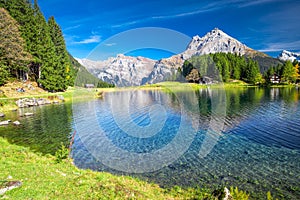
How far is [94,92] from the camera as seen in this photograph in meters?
85.2

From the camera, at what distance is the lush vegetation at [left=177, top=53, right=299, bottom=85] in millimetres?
120200

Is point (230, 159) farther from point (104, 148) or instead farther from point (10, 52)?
point (10, 52)

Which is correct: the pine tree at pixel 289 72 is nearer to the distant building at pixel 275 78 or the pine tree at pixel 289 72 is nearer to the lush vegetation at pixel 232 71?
the lush vegetation at pixel 232 71

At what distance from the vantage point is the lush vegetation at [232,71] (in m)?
120

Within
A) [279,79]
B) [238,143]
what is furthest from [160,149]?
[279,79]

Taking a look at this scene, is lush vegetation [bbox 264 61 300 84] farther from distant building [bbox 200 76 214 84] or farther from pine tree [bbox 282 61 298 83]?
distant building [bbox 200 76 214 84]

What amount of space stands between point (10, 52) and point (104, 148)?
1818 inches

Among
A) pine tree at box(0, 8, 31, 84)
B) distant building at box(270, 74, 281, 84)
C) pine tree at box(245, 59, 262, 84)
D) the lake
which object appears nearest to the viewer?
the lake

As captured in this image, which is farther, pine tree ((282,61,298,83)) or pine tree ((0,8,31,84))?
pine tree ((282,61,298,83))

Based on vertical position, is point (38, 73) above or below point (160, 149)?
above

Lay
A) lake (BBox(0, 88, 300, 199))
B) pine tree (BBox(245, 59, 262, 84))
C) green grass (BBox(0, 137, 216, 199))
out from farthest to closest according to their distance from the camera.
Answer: pine tree (BBox(245, 59, 262, 84)), lake (BBox(0, 88, 300, 199)), green grass (BBox(0, 137, 216, 199))

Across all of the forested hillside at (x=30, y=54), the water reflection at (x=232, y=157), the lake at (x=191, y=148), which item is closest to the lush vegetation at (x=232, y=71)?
the forested hillside at (x=30, y=54)

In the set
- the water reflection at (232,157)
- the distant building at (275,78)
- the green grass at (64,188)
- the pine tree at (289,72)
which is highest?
the pine tree at (289,72)

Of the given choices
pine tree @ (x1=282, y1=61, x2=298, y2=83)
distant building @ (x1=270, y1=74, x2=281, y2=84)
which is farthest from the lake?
distant building @ (x1=270, y1=74, x2=281, y2=84)
